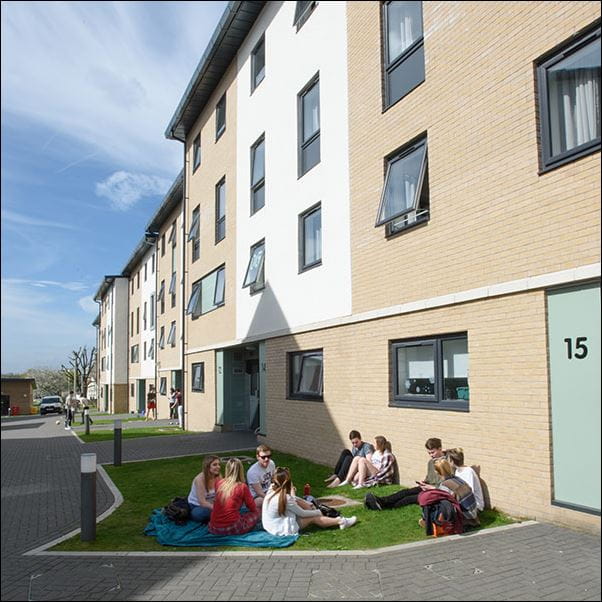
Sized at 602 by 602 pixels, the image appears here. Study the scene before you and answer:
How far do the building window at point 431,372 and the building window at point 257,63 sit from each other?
10.2m

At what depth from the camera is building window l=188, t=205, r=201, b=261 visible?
23.2m

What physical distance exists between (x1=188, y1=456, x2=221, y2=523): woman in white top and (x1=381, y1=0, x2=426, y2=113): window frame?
20.5 ft

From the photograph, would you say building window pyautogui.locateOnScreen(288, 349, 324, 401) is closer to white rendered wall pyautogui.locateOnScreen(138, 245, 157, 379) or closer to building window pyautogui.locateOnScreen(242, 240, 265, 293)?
building window pyautogui.locateOnScreen(242, 240, 265, 293)

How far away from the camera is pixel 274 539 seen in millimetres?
6391

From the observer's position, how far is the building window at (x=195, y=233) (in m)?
23.2

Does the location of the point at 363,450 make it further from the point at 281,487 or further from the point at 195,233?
the point at 195,233

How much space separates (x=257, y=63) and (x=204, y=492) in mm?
13421

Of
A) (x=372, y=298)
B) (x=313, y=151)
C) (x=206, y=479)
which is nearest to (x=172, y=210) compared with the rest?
(x=313, y=151)

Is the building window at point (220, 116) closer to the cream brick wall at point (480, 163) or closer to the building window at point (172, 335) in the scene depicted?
the cream brick wall at point (480, 163)

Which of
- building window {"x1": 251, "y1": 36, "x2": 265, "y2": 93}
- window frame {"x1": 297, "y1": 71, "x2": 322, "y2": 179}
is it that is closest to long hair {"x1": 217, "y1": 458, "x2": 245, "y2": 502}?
window frame {"x1": 297, "y1": 71, "x2": 322, "y2": 179}

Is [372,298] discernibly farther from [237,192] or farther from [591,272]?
[237,192]

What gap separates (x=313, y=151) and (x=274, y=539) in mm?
8515

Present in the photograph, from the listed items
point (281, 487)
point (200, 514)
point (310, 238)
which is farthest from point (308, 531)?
point (310, 238)

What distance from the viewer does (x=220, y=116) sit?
20.7 metres
